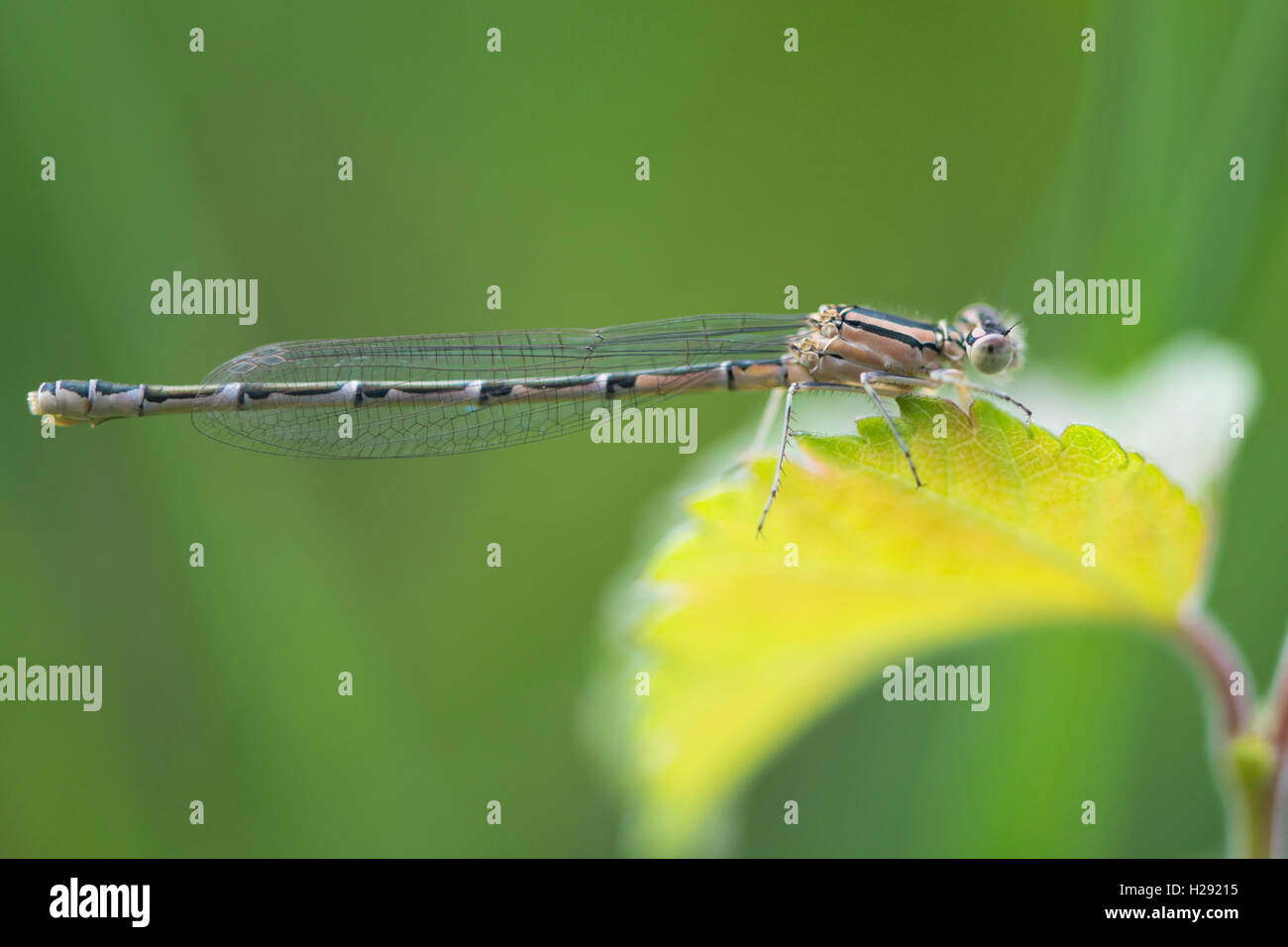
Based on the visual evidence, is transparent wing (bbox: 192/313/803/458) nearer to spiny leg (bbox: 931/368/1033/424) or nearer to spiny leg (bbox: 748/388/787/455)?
spiny leg (bbox: 748/388/787/455)

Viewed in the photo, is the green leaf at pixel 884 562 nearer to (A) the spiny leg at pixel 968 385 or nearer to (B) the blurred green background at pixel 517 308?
(A) the spiny leg at pixel 968 385

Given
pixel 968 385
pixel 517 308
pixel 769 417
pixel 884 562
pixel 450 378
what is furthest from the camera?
pixel 517 308

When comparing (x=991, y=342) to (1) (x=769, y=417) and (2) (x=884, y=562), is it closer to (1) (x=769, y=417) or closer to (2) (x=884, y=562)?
(1) (x=769, y=417)

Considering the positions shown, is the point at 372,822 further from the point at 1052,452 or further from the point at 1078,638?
the point at 1052,452

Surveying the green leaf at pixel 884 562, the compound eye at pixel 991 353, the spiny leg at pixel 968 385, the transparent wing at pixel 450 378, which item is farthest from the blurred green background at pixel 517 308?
the green leaf at pixel 884 562

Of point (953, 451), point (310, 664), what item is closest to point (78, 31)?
point (310, 664)

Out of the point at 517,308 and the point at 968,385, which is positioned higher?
the point at 517,308

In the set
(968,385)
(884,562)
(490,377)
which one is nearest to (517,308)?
(490,377)
